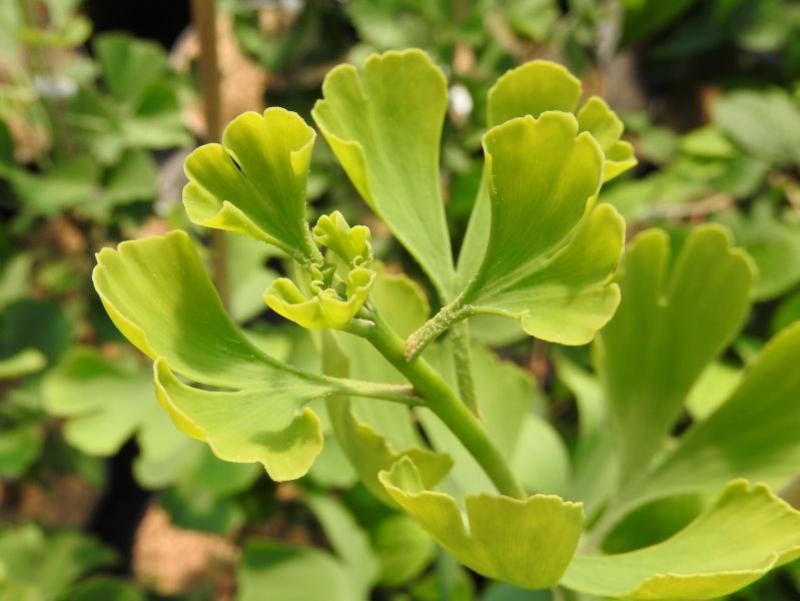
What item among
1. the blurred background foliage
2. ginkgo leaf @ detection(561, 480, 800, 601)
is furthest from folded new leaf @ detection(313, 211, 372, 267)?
the blurred background foliage

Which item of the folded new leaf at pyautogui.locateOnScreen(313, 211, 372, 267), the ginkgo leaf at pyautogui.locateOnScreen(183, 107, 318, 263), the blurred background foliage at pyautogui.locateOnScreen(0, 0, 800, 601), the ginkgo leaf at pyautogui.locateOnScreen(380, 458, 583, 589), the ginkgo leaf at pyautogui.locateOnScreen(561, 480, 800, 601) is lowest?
the blurred background foliage at pyautogui.locateOnScreen(0, 0, 800, 601)

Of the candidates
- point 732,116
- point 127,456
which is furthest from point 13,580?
point 732,116

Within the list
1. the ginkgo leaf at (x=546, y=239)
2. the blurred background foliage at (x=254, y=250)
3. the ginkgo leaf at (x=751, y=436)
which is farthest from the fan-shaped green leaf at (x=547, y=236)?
the blurred background foliage at (x=254, y=250)

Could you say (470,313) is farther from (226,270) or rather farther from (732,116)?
(732,116)

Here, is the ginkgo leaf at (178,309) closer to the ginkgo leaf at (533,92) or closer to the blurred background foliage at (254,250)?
the ginkgo leaf at (533,92)

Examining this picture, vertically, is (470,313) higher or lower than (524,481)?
higher

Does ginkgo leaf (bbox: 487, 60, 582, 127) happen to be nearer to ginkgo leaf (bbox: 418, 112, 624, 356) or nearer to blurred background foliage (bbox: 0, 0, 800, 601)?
ginkgo leaf (bbox: 418, 112, 624, 356)
